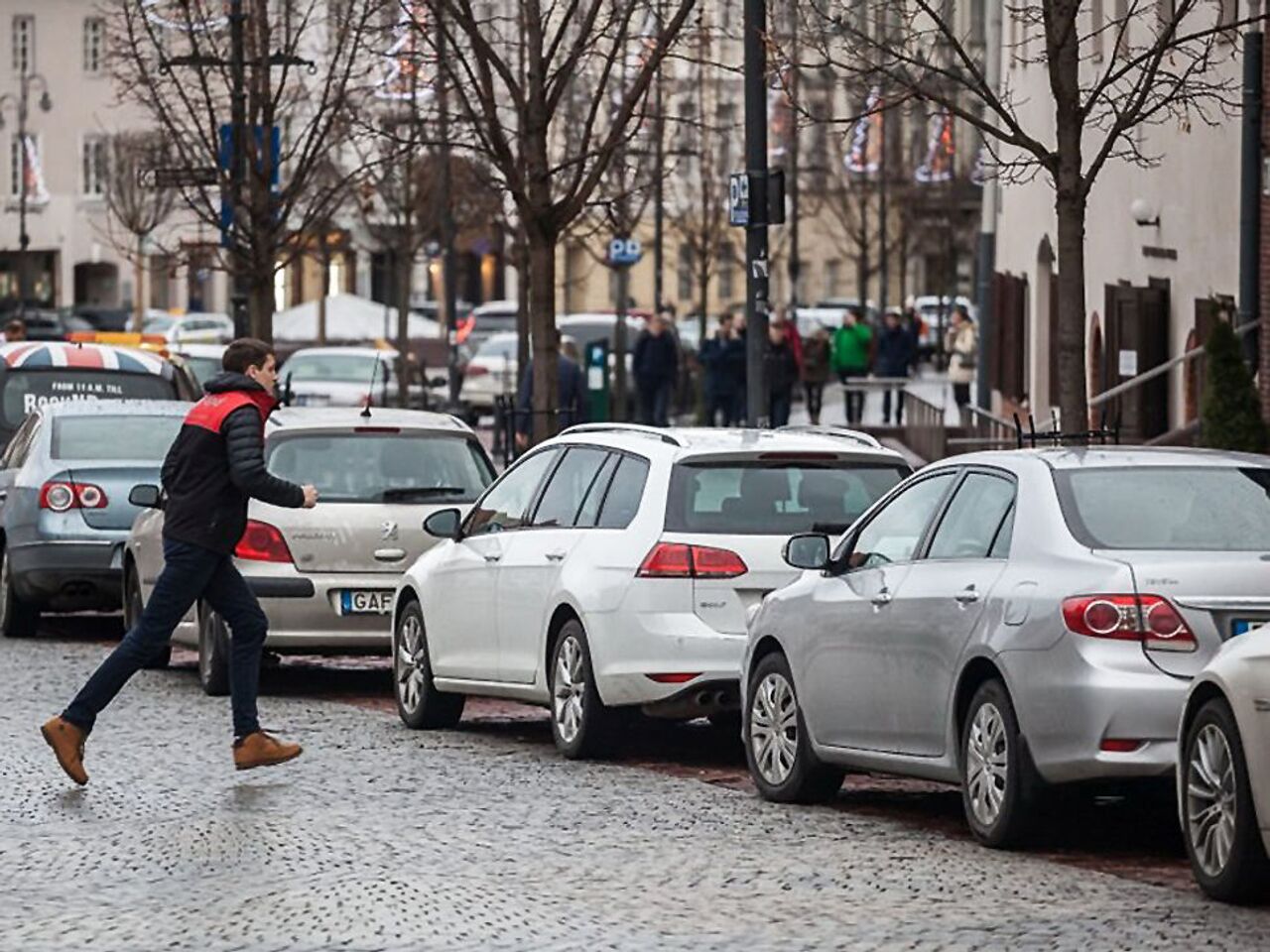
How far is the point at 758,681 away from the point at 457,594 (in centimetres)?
292

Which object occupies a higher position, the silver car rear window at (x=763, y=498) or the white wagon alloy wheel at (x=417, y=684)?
the silver car rear window at (x=763, y=498)

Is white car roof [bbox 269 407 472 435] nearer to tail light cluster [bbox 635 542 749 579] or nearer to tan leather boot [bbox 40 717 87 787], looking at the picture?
tail light cluster [bbox 635 542 749 579]

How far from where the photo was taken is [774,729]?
44.0 feet

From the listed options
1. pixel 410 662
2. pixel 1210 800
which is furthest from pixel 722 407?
pixel 1210 800

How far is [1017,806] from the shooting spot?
36.8ft

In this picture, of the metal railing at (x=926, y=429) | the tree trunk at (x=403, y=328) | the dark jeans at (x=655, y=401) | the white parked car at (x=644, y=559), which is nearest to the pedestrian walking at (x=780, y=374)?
the dark jeans at (x=655, y=401)

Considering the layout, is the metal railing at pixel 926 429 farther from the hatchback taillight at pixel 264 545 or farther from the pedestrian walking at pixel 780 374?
Result: the hatchback taillight at pixel 264 545

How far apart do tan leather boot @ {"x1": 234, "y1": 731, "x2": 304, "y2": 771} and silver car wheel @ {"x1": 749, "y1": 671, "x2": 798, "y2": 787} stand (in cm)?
186

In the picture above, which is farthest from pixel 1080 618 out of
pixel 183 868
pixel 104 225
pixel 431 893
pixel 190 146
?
pixel 104 225

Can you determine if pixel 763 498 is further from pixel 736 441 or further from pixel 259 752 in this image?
pixel 259 752

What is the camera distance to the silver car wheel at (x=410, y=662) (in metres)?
16.7

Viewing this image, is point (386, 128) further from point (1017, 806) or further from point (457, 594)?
point (1017, 806)

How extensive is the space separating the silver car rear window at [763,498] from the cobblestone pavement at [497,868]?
1.07 m

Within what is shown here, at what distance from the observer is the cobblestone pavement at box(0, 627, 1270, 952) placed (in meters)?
9.52
